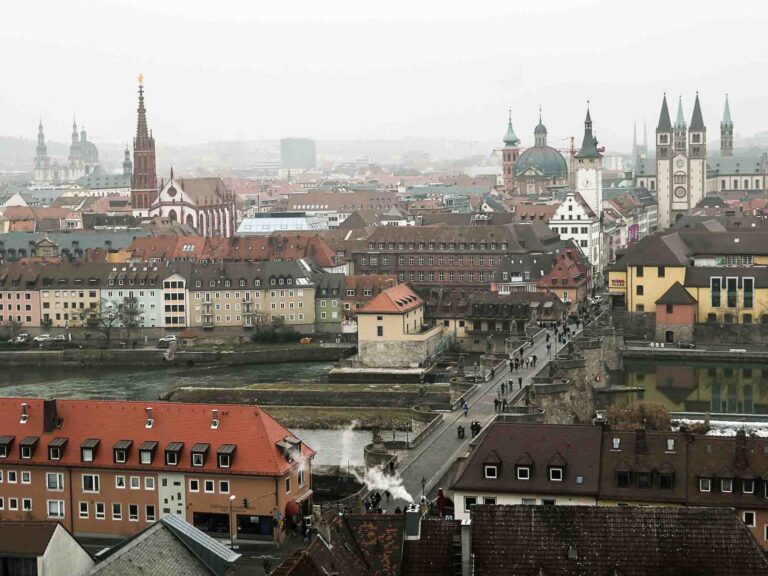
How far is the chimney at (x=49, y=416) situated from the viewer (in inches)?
1476

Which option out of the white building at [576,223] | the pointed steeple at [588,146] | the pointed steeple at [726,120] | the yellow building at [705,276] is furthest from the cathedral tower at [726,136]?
the yellow building at [705,276]

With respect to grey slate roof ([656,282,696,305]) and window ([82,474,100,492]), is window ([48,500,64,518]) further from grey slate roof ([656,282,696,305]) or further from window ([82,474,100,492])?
grey slate roof ([656,282,696,305])

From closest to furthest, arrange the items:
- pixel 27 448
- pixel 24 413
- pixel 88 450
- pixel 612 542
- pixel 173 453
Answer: pixel 612 542, pixel 173 453, pixel 88 450, pixel 27 448, pixel 24 413

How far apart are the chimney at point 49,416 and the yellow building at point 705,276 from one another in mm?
48395

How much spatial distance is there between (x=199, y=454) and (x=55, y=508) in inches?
161

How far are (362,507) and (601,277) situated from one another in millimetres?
77463

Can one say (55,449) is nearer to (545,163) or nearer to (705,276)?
(705,276)

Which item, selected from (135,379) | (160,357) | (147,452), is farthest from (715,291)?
(147,452)

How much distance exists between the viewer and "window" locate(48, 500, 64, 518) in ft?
120

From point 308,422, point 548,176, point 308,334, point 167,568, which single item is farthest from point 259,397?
point 548,176

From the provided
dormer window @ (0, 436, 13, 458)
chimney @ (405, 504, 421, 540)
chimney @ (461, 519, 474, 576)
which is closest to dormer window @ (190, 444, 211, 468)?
dormer window @ (0, 436, 13, 458)

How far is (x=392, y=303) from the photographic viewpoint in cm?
7500

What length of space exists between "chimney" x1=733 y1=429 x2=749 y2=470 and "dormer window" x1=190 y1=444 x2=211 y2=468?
487 inches

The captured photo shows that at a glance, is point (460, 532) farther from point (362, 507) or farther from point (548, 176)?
point (548, 176)
